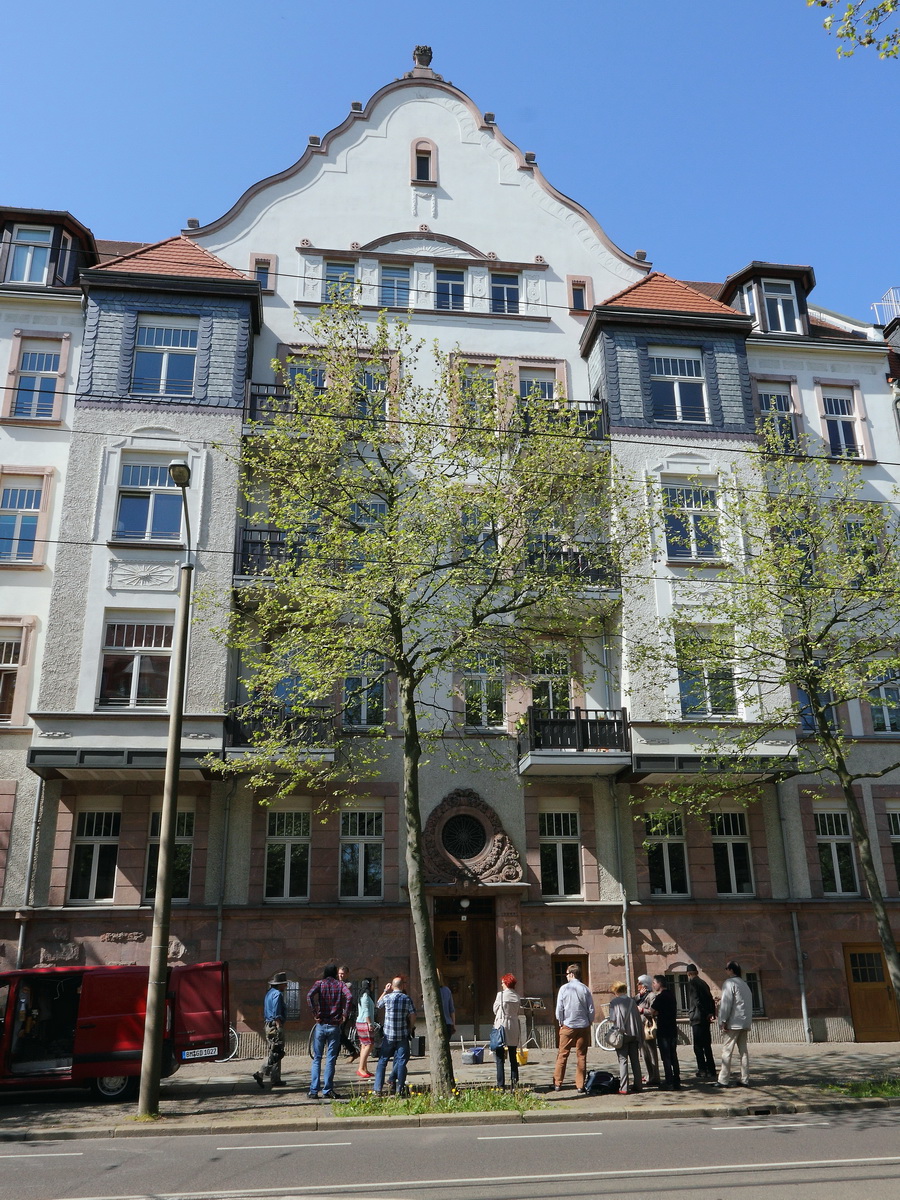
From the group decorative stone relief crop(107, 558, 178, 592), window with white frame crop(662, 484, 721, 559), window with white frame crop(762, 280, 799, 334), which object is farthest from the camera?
window with white frame crop(762, 280, 799, 334)

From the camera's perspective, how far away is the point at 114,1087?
50.0 feet

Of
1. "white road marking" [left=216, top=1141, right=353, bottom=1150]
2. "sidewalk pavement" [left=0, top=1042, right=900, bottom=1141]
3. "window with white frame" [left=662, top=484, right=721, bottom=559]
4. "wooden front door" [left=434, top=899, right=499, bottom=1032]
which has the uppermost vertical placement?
"window with white frame" [left=662, top=484, right=721, bottom=559]

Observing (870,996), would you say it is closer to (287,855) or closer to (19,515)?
(287,855)

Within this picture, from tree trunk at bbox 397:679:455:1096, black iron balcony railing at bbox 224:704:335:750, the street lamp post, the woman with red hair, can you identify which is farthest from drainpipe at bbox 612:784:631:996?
the street lamp post

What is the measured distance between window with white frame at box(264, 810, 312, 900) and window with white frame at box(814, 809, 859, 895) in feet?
38.7

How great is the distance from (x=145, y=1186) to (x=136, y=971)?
22.5ft

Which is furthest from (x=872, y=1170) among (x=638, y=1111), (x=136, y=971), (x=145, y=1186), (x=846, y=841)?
(x=846, y=841)

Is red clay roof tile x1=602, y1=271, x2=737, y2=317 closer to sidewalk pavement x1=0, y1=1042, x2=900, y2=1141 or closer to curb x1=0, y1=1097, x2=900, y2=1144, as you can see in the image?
sidewalk pavement x1=0, y1=1042, x2=900, y2=1141

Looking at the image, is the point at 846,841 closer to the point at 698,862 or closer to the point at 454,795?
the point at 698,862

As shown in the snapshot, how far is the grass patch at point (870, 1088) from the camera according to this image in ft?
45.9

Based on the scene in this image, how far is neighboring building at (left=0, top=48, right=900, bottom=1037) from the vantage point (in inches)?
825

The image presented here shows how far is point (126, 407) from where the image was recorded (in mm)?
23562

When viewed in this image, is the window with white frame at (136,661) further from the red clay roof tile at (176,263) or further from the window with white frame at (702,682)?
the window with white frame at (702,682)

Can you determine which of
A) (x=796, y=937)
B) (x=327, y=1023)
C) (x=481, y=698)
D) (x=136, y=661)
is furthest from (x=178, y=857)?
(x=796, y=937)
